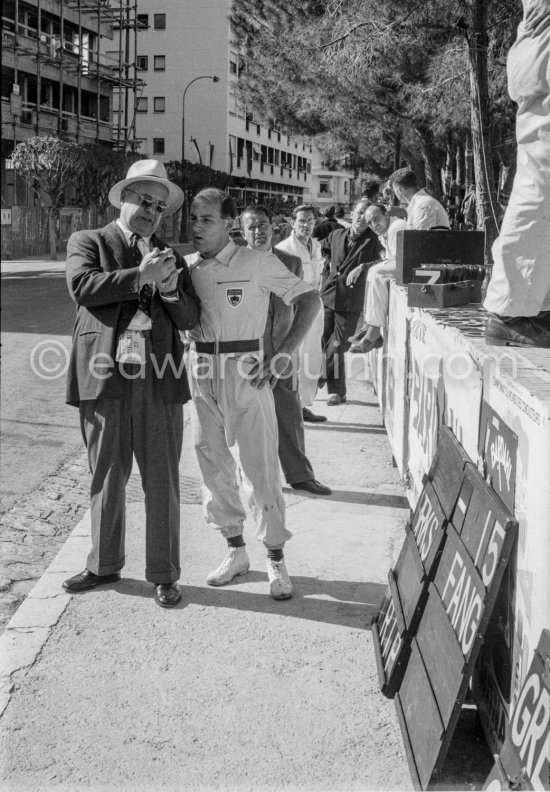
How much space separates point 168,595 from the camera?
4.41 meters

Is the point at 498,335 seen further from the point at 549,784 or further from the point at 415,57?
the point at 415,57

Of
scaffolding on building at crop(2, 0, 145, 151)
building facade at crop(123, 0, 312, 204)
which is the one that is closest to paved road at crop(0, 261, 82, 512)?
scaffolding on building at crop(2, 0, 145, 151)

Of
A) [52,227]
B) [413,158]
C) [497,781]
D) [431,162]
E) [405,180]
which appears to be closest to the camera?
[497,781]

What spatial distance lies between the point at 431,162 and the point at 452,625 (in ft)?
82.7

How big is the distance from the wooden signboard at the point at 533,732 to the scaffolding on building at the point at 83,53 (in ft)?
169

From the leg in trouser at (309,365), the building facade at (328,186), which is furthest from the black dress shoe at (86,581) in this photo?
the building facade at (328,186)

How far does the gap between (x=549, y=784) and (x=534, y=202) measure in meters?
2.02

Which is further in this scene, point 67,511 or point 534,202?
point 67,511

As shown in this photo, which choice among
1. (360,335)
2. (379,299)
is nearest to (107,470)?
(379,299)

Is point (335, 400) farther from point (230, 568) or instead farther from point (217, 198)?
point (217, 198)

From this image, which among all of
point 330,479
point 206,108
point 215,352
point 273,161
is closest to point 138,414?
point 215,352

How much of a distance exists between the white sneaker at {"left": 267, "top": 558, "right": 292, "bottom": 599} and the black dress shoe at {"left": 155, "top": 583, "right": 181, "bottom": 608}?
17.7 inches

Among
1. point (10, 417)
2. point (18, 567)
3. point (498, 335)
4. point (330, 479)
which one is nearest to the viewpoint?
point (498, 335)

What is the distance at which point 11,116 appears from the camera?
4753cm
